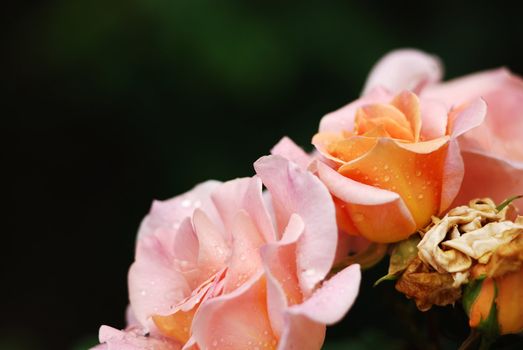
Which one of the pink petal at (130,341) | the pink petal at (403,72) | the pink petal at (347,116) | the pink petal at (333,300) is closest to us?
the pink petal at (333,300)

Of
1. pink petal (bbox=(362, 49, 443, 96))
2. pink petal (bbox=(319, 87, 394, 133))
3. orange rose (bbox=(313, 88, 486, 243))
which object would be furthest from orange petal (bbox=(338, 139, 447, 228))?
pink petal (bbox=(362, 49, 443, 96))

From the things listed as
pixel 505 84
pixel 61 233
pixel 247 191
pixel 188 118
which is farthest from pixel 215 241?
pixel 61 233

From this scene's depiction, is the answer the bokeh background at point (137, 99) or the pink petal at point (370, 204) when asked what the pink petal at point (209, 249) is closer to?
the pink petal at point (370, 204)

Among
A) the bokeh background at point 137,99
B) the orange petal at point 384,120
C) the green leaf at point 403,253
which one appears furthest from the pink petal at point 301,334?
the bokeh background at point 137,99

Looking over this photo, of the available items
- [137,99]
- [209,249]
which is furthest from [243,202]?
[137,99]

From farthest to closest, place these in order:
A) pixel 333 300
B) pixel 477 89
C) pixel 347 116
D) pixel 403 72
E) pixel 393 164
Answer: pixel 403 72 → pixel 477 89 → pixel 347 116 → pixel 393 164 → pixel 333 300

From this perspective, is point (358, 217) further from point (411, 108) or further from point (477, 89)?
point (477, 89)

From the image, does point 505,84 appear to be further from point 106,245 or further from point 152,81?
point 106,245
